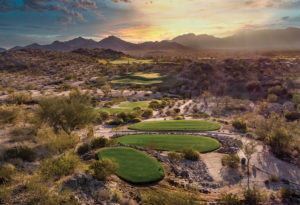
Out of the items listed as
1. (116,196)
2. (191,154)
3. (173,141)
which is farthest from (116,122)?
(116,196)

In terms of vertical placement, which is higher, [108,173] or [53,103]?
[53,103]

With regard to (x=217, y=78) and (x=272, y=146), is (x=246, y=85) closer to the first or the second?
(x=217, y=78)

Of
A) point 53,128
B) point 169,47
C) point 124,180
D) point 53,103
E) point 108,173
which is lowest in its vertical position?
point 124,180

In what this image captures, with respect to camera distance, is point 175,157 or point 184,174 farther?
point 175,157

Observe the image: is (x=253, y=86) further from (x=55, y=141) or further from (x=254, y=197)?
(x=55, y=141)

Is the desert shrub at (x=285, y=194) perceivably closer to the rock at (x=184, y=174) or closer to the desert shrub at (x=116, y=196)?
the rock at (x=184, y=174)

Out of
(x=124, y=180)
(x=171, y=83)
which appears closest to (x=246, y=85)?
(x=171, y=83)

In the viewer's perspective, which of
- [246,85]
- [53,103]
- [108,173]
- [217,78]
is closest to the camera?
[108,173]
